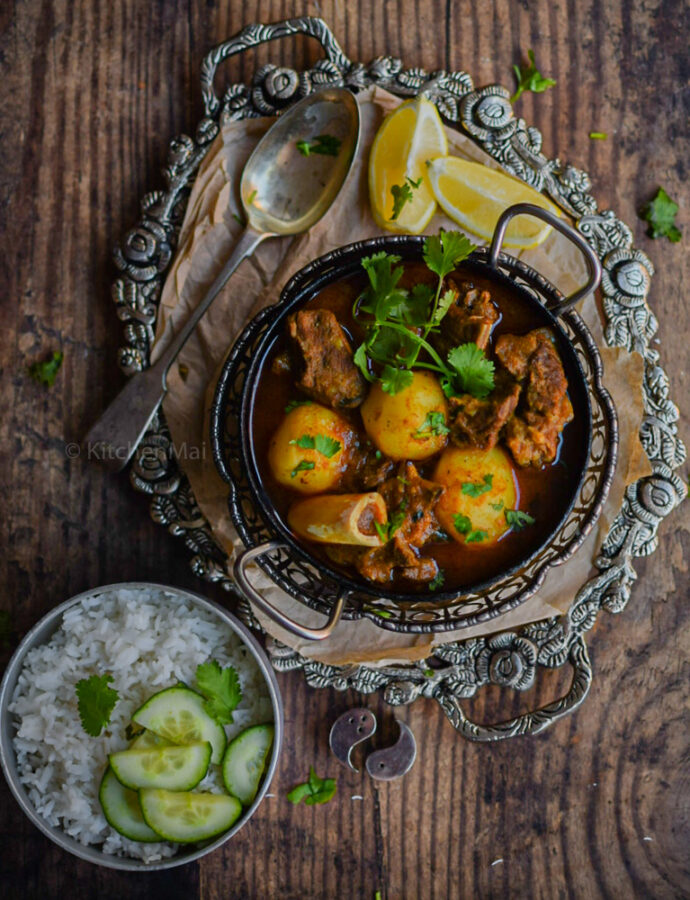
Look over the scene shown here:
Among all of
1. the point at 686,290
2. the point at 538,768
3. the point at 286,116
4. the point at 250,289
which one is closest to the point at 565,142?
the point at 686,290

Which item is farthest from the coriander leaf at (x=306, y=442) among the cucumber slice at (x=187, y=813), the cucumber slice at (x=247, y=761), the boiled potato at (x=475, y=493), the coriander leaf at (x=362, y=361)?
the cucumber slice at (x=187, y=813)

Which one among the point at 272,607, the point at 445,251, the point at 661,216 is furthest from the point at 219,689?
the point at 661,216

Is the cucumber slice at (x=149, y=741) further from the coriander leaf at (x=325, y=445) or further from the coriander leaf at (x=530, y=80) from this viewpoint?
the coriander leaf at (x=530, y=80)

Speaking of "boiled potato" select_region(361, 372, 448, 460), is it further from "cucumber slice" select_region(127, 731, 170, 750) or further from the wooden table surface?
"cucumber slice" select_region(127, 731, 170, 750)

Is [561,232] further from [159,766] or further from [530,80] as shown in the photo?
[159,766]

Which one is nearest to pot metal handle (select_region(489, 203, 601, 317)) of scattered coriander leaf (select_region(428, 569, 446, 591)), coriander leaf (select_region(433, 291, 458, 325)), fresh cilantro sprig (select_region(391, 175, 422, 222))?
coriander leaf (select_region(433, 291, 458, 325))
